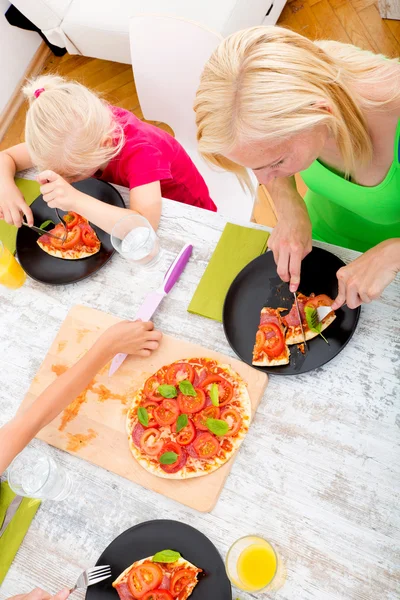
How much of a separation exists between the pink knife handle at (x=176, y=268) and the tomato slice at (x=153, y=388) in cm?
24

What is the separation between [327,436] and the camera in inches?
45.5

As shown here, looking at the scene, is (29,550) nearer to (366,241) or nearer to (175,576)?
(175,576)

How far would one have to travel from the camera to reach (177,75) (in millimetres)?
1732

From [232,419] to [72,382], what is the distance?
0.40 m

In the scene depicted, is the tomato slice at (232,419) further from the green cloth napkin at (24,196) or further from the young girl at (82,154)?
the green cloth napkin at (24,196)

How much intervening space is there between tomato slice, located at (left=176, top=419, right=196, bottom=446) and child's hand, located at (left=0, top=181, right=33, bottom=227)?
0.79m

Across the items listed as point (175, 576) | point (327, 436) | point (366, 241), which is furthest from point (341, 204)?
point (175, 576)

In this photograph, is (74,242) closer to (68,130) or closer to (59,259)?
(59,259)

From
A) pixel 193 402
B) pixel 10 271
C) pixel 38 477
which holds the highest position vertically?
pixel 10 271

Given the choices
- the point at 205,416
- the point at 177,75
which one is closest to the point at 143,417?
the point at 205,416

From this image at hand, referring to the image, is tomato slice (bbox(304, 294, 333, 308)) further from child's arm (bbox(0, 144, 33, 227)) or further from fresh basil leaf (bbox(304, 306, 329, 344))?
child's arm (bbox(0, 144, 33, 227))

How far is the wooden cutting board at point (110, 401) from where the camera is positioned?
3.83ft

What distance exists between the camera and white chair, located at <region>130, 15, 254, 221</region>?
1.60 meters

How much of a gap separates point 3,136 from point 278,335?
8.80 ft
